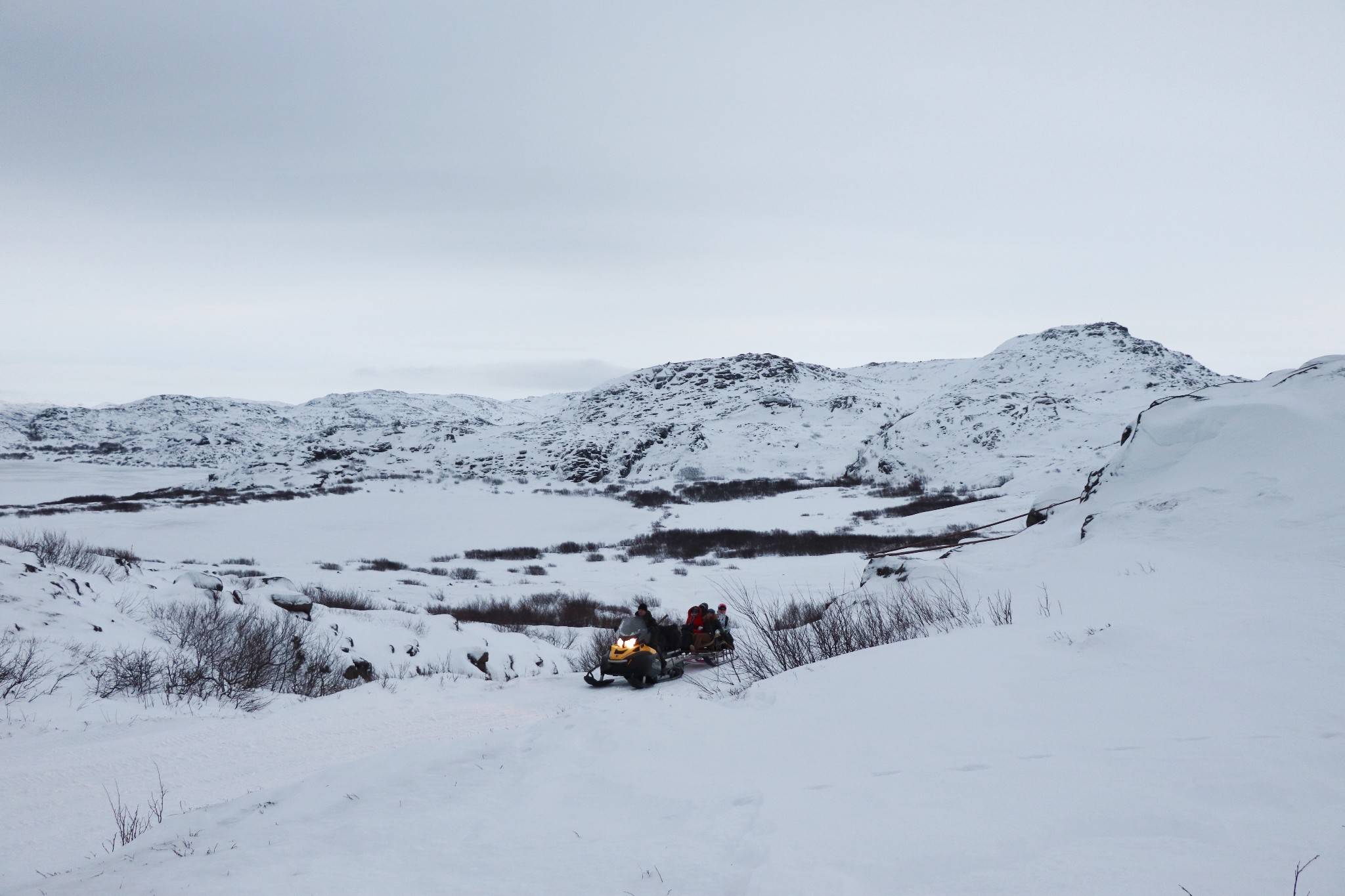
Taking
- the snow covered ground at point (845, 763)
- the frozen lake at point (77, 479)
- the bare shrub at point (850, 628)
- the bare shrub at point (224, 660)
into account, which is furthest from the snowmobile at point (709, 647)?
the frozen lake at point (77, 479)

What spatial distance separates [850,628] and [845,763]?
4.07 metres

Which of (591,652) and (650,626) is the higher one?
(650,626)

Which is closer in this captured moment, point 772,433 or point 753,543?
point 753,543

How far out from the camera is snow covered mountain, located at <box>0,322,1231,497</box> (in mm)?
41156

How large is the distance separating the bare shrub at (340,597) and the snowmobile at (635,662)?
22.5ft

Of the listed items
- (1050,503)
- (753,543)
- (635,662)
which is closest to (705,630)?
(635,662)

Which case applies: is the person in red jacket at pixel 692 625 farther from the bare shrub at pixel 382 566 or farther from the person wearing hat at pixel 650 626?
the bare shrub at pixel 382 566

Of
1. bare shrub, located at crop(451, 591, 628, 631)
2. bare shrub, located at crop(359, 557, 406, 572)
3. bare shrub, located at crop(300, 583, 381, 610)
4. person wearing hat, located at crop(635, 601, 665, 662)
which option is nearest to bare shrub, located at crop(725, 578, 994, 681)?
person wearing hat, located at crop(635, 601, 665, 662)

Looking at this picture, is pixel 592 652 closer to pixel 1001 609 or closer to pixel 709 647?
pixel 709 647

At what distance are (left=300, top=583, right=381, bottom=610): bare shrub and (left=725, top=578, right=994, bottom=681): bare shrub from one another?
8.80m

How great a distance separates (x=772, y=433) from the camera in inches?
2525

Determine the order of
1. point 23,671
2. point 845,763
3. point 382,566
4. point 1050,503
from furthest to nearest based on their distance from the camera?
point 382,566, point 1050,503, point 23,671, point 845,763

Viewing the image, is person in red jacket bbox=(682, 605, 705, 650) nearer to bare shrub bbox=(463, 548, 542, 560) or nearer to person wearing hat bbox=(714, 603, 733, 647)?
person wearing hat bbox=(714, 603, 733, 647)

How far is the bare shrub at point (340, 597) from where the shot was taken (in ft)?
43.3
